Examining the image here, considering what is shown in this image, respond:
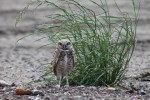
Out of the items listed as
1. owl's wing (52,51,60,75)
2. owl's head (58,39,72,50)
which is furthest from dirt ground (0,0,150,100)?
owl's head (58,39,72,50)

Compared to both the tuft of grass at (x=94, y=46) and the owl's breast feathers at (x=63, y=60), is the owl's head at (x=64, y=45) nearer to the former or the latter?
the owl's breast feathers at (x=63, y=60)

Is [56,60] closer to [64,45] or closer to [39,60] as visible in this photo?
[64,45]

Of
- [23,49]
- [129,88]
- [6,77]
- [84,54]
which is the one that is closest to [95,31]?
[84,54]

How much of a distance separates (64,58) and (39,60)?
441cm

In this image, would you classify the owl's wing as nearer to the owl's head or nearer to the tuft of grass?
the owl's head

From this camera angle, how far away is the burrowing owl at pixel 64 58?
7668 millimetres

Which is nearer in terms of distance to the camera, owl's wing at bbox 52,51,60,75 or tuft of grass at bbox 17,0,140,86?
owl's wing at bbox 52,51,60,75

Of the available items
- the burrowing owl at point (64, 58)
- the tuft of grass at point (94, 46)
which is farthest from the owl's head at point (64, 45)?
the tuft of grass at point (94, 46)

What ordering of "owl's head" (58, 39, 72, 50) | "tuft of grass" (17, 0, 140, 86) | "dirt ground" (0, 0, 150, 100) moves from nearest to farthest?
"dirt ground" (0, 0, 150, 100), "owl's head" (58, 39, 72, 50), "tuft of grass" (17, 0, 140, 86)

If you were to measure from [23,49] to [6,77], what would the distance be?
3.86 m

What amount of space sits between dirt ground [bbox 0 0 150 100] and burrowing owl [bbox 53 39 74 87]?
0.76 feet

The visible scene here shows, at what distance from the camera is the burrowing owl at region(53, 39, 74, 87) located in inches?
302

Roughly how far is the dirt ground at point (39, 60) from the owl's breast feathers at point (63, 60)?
0.25 meters

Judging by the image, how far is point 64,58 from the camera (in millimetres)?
7711
